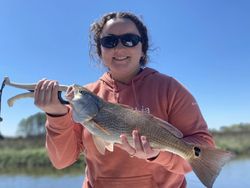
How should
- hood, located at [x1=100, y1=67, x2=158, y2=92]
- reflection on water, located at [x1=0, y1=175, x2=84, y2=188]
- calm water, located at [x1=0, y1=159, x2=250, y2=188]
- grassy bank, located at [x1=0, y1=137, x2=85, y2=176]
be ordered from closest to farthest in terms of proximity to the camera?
hood, located at [x1=100, y1=67, x2=158, y2=92]
calm water, located at [x1=0, y1=159, x2=250, y2=188]
reflection on water, located at [x1=0, y1=175, x2=84, y2=188]
grassy bank, located at [x1=0, y1=137, x2=85, y2=176]

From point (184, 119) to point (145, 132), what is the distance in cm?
49

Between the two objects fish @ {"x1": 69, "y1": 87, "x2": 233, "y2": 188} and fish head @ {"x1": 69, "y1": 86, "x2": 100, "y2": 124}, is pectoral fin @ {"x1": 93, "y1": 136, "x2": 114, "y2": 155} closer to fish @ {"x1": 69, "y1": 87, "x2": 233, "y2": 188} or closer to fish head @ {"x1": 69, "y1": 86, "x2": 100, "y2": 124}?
fish @ {"x1": 69, "y1": 87, "x2": 233, "y2": 188}

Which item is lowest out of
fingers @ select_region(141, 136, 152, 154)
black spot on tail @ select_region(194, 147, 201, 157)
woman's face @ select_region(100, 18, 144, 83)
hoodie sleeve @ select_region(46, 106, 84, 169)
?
hoodie sleeve @ select_region(46, 106, 84, 169)

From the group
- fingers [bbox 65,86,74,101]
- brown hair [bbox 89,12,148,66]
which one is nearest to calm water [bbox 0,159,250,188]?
brown hair [bbox 89,12,148,66]

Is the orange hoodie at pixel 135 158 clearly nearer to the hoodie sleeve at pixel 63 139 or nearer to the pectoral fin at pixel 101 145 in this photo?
the hoodie sleeve at pixel 63 139

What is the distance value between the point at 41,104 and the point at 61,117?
0.24 metres

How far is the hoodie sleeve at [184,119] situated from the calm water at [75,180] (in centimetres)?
1419

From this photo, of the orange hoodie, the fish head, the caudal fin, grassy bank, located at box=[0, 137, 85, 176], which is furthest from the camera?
grassy bank, located at box=[0, 137, 85, 176]

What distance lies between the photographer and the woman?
11.9ft

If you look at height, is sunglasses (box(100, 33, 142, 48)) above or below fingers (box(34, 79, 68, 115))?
above

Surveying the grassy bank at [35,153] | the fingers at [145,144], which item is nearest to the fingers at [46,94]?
the fingers at [145,144]

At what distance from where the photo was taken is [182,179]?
3.82m

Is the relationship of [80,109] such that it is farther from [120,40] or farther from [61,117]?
[120,40]

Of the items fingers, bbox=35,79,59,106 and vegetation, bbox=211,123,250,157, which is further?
vegetation, bbox=211,123,250,157
